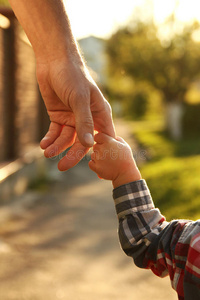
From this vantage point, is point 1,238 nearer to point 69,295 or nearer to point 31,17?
point 69,295

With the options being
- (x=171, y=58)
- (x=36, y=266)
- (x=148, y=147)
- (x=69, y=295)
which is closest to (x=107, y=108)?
(x=69, y=295)

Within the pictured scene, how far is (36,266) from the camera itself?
3.30 meters

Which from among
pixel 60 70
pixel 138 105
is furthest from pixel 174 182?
pixel 138 105

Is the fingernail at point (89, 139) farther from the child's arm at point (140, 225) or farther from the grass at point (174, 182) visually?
the grass at point (174, 182)

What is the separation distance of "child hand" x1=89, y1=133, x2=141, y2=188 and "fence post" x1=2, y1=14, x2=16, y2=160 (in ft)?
11.5

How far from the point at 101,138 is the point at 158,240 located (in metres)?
0.39

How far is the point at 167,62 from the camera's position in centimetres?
1503

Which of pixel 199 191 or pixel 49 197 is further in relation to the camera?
pixel 49 197

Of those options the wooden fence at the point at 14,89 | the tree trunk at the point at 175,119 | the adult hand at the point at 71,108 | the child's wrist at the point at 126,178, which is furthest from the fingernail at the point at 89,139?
the tree trunk at the point at 175,119

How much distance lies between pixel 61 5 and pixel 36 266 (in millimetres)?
2489

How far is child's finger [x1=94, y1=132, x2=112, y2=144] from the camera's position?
4.51 feet

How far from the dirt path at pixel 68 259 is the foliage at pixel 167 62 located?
1057 cm

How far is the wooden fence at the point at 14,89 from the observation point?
4.67 m

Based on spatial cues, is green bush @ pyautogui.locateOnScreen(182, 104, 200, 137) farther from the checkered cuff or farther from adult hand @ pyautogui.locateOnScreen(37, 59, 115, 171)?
adult hand @ pyautogui.locateOnScreen(37, 59, 115, 171)
